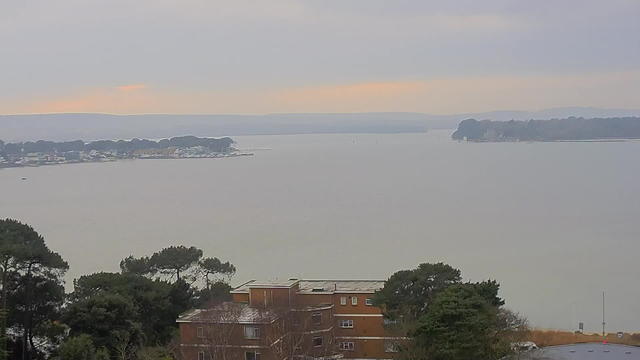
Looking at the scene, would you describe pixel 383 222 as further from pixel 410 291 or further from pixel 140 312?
pixel 140 312

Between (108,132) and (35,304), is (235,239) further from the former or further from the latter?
(108,132)

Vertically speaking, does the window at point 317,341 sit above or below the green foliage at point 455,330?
below

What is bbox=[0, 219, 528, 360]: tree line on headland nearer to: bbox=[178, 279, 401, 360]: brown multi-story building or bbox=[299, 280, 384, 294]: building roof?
bbox=[178, 279, 401, 360]: brown multi-story building

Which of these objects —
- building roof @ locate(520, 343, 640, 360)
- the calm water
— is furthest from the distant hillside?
building roof @ locate(520, 343, 640, 360)

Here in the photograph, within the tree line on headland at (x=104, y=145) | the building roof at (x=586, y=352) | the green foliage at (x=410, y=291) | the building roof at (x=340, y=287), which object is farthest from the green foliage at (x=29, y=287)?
the tree line on headland at (x=104, y=145)

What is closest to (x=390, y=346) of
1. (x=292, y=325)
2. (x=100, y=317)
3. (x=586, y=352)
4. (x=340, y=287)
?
(x=292, y=325)

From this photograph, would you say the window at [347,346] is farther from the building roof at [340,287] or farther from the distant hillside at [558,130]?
the distant hillside at [558,130]

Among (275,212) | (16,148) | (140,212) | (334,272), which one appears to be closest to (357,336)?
(334,272)
